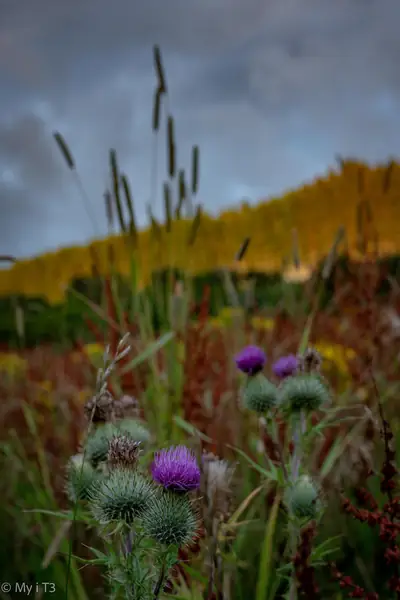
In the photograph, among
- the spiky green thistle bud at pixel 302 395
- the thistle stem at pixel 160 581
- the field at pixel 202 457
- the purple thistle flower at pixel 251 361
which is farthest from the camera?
the purple thistle flower at pixel 251 361

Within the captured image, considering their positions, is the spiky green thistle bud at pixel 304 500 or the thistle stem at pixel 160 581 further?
the spiky green thistle bud at pixel 304 500

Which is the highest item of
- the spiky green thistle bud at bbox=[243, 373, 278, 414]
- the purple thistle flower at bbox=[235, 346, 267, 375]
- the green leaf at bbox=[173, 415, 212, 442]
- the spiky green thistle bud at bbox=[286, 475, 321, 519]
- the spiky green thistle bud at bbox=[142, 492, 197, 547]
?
the purple thistle flower at bbox=[235, 346, 267, 375]

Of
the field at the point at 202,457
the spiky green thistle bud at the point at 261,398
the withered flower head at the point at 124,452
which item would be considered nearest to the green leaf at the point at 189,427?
the field at the point at 202,457

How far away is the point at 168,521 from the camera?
77 centimetres

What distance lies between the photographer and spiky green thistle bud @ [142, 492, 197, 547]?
2.51 feet

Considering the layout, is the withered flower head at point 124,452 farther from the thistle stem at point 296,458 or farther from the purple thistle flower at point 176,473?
the thistle stem at point 296,458

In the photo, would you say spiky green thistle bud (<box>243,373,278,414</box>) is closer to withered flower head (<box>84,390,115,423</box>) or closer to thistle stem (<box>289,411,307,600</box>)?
thistle stem (<box>289,411,307,600</box>)

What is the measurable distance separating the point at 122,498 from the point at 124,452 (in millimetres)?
53

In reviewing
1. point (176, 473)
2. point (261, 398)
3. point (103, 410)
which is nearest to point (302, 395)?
point (261, 398)

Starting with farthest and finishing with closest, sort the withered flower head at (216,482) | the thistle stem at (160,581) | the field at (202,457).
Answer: the withered flower head at (216,482), the field at (202,457), the thistle stem at (160,581)

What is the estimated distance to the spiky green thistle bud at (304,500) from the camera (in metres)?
0.96

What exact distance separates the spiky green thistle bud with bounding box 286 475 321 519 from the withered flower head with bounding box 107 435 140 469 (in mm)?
322

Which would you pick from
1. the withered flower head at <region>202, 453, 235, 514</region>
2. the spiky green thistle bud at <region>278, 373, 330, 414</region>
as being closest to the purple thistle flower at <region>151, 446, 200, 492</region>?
the withered flower head at <region>202, 453, 235, 514</region>

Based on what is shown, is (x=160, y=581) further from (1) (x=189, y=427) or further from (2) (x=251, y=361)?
(2) (x=251, y=361)
